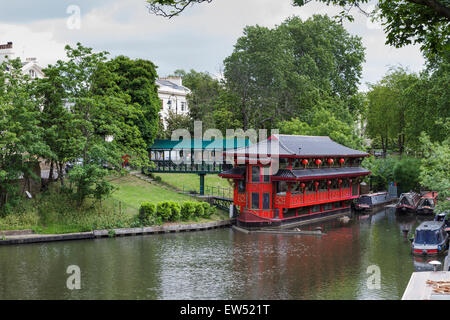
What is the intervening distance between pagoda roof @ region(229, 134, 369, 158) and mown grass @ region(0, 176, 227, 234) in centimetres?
710

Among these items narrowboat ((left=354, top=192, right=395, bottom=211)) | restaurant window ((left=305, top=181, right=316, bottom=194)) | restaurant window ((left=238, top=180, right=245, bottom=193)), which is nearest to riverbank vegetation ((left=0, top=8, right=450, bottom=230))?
narrowboat ((left=354, top=192, right=395, bottom=211))

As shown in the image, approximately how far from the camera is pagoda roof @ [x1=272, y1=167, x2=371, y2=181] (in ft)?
142

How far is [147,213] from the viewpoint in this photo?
41.0 m

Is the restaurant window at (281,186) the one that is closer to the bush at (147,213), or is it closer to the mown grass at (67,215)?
the mown grass at (67,215)

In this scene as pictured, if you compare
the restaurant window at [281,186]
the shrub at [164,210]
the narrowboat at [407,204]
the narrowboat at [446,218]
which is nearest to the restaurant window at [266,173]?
the restaurant window at [281,186]

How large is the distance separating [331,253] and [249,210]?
438 inches

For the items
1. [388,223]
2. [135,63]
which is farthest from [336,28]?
[388,223]

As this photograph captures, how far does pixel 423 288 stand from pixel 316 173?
28981 mm

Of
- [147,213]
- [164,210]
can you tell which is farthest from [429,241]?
[147,213]

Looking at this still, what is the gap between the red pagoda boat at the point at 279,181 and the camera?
4322cm

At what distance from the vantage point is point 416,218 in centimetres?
5081

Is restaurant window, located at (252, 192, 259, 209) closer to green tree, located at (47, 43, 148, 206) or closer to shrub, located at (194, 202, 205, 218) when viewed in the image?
shrub, located at (194, 202, 205, 218)

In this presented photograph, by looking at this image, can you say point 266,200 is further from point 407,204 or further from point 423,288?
point 423,288

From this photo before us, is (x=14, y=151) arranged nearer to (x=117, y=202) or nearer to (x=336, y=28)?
(x=117, y=202)
